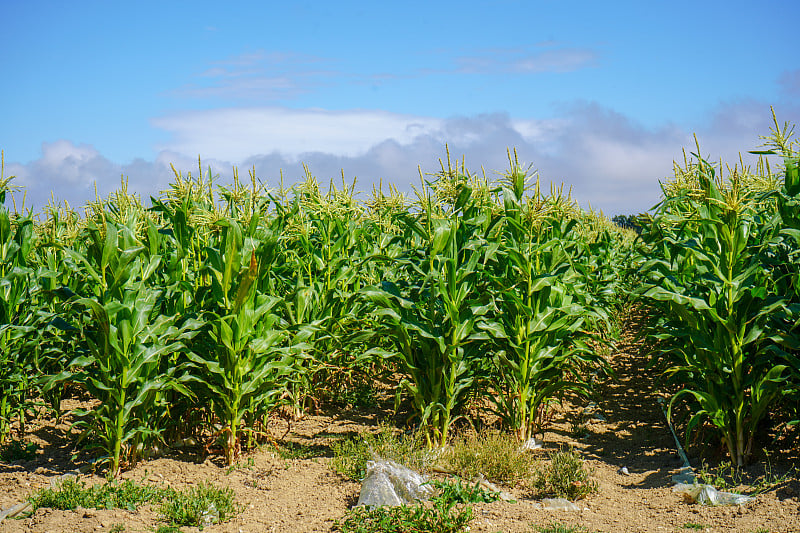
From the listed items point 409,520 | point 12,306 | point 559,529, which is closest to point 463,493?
point 409,520

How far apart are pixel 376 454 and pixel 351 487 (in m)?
0.39

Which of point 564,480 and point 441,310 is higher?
point 441,310

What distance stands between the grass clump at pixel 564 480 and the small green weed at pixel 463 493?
52 cm

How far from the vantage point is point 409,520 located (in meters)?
4.38

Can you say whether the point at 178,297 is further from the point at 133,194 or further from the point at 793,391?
the point at 793,391

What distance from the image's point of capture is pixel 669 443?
654 cm

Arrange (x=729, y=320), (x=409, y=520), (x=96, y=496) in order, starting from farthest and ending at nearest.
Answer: (x=729, y=320)
(x=96, y=496)
(x=409, y=520)

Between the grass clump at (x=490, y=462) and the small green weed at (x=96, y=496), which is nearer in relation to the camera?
the small green weed at (x=96, y=496)

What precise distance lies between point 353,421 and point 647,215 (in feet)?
13.8

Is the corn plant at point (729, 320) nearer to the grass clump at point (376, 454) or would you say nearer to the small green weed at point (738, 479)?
the small green weed at point (738, 479)

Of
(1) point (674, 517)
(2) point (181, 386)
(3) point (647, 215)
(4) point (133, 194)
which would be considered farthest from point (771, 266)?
(4) point (133, 194)

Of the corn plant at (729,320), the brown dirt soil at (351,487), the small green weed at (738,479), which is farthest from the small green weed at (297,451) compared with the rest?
the small green weed at (738,479)

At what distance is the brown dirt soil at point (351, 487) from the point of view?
15.3 feet

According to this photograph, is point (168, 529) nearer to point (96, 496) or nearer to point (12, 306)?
point (96, 496)
